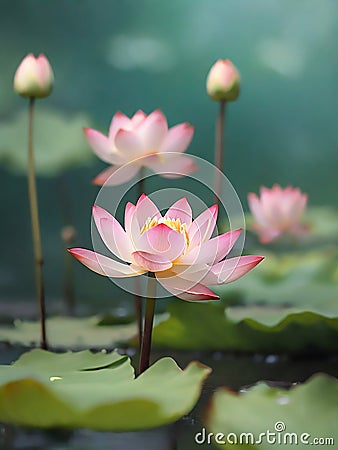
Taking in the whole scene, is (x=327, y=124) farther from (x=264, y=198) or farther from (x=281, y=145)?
(x=264, y=198)

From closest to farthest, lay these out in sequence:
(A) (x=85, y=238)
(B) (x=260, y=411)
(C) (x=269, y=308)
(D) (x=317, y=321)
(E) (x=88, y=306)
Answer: (B) (x=260, y=411)
(D) (x=317, y=321)
(C) (x=269, y=308)
(E) (x=88, y=306)
(A) (x=85, y=238)

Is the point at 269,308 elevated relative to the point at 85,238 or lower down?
lower down

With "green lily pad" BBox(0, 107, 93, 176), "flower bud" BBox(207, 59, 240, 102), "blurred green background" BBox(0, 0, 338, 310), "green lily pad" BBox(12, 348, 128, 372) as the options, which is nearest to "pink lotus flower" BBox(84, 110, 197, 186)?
"flower bud" BBox(207, 59, 240, 102)

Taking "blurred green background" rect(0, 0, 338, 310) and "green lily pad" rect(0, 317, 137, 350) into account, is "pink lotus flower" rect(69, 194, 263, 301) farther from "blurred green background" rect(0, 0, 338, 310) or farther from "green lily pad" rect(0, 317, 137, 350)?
"blurred green background" rect(0, 0, 338, 310)

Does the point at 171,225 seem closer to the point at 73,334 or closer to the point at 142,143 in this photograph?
the point at 142,143

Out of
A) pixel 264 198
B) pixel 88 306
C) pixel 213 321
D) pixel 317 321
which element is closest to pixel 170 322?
pixel 213 321

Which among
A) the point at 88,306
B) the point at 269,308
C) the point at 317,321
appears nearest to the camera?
the point at 317,321

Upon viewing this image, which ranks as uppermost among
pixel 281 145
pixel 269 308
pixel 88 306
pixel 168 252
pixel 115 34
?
pixel 115 34

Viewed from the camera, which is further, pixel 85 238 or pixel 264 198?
pixel 85 238
